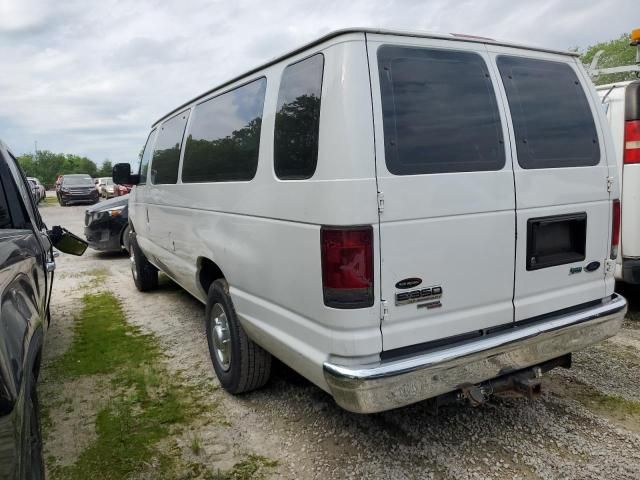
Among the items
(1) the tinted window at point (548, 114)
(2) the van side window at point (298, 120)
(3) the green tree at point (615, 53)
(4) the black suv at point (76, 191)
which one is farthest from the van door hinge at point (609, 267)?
(4) the black suv at point (76, 191)

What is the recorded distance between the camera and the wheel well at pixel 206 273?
3.87 meters

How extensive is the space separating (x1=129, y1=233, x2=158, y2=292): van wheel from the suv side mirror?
2208 mm

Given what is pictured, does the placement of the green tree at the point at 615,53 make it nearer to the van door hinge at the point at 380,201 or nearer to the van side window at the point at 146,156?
the van side window at the point at 146,156

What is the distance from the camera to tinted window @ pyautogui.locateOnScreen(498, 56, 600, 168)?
2.77 m

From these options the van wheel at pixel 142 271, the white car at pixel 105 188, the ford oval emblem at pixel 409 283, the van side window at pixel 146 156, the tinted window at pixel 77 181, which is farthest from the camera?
the white car at pixel 105 188

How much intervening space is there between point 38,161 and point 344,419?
8461 cm

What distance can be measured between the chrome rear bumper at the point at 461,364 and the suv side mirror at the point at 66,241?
3.04 metres

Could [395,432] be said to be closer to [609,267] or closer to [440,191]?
[440,191]

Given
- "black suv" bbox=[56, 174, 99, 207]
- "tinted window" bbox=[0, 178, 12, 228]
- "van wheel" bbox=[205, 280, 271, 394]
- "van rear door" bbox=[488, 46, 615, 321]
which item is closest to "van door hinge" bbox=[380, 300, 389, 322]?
"van rear door" bbox=[488, 46, 615, 321]

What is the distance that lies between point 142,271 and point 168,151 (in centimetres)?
259

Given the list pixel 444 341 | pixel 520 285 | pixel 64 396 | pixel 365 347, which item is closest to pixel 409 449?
pixel 444 341

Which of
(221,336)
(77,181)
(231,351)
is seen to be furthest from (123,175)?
(77,181)

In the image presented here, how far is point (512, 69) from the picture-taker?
2.83m

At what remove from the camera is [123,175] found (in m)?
5.87
